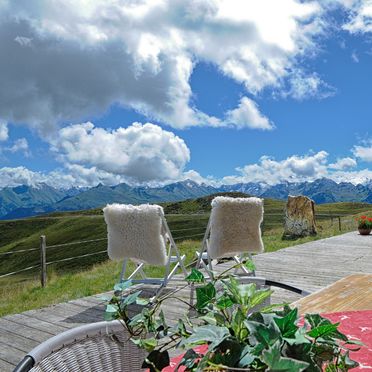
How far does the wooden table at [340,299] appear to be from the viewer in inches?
74.6

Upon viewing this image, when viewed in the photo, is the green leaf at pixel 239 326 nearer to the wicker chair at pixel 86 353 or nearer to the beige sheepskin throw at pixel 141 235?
the wicker chair at pixel 86 353

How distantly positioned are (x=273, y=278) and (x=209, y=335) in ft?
22.7

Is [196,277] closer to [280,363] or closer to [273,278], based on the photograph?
[280,363]

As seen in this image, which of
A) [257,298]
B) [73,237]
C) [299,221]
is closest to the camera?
[257,298]

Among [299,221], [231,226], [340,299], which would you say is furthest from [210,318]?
[299,221]

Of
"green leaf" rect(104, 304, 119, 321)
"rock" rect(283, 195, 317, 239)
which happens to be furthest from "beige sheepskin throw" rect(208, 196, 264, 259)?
"rock" rect(283, 195, 317, 239)

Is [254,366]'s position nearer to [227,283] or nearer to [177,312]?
[227,283]

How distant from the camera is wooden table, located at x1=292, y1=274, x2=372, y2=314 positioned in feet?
6.22

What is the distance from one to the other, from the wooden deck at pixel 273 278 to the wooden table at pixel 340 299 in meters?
0.95

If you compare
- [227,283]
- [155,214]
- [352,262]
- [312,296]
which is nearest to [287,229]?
[352,262]

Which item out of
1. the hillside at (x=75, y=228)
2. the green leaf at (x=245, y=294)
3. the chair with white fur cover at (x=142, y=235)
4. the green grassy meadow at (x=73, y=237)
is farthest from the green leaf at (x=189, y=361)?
the hillside at (x=75, y=228)

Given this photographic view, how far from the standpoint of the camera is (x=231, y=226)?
19.2 ft

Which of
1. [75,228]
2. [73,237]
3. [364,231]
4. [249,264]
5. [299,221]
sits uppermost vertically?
[249,264]

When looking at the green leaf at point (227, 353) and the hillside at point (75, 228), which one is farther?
the hillside at point (75, 228)
